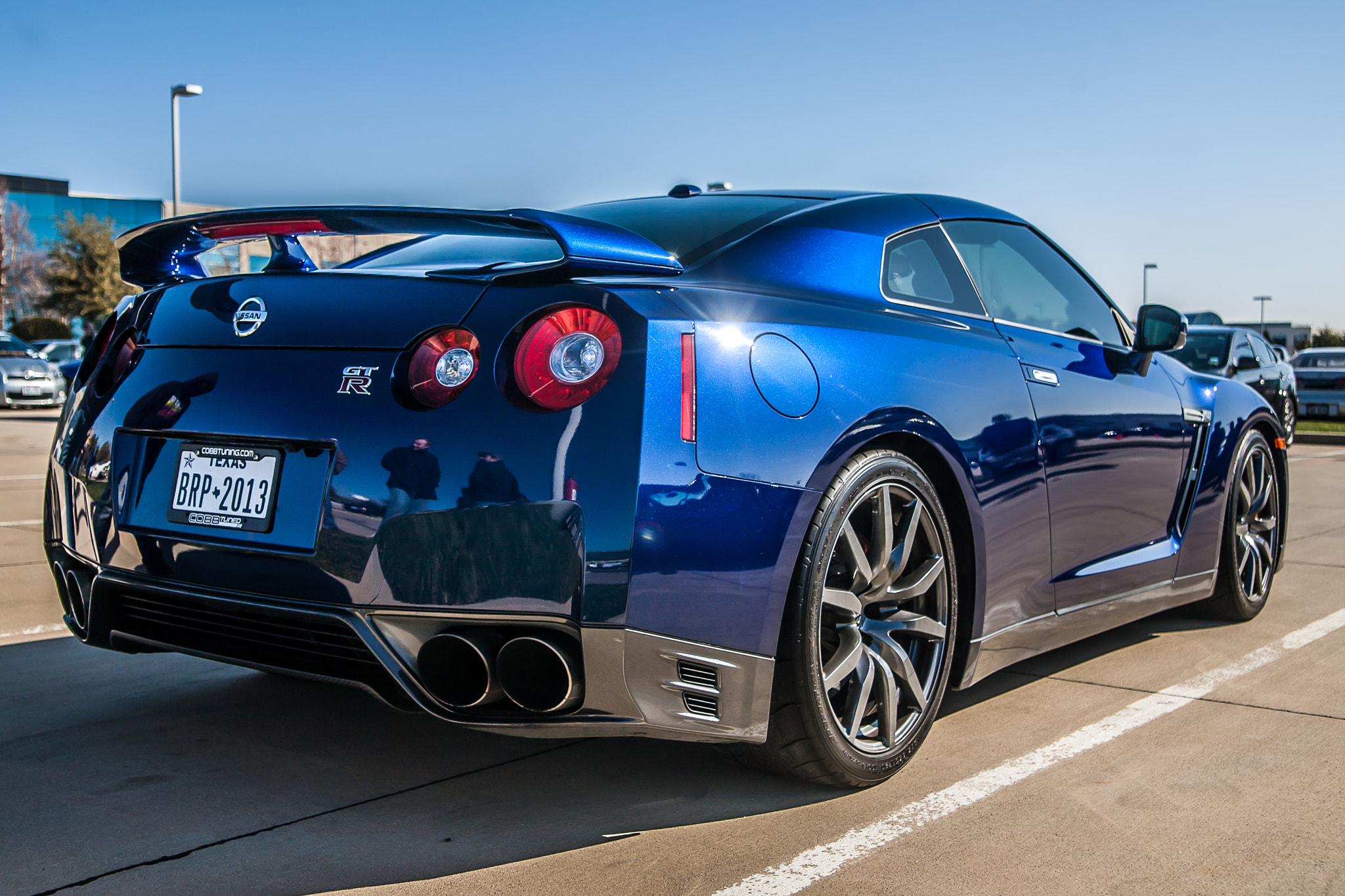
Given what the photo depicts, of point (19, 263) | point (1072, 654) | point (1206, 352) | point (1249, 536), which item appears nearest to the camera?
point (1072, 654)

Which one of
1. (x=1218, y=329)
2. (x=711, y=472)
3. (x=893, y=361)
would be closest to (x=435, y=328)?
(x=711, y=472)

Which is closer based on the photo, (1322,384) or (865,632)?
(865,632)

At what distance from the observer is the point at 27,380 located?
2456 cm

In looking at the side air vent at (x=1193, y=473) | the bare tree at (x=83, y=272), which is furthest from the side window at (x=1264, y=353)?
the bare tree at (x=83, y=272)

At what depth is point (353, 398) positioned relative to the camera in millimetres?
2516

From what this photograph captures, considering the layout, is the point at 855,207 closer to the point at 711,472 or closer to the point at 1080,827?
the point at 711,472

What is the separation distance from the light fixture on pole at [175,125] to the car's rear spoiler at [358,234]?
2120 cm

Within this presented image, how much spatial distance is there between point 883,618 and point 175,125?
23.8m

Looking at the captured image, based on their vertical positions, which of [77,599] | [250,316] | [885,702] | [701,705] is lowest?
[885,702]

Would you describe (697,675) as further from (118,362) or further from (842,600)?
(118,362)

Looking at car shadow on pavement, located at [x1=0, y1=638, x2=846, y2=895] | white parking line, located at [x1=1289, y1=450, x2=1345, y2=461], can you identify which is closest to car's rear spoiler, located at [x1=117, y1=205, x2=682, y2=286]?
car shadow on pavement, located at [x1=0, y1=638, x2=846, y2=895]

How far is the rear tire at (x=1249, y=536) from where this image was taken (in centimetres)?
484

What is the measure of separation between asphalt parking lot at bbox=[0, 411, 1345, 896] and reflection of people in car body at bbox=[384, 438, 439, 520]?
0.73 m

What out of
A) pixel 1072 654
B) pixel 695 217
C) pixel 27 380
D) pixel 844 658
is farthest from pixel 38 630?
pixel 27 380
